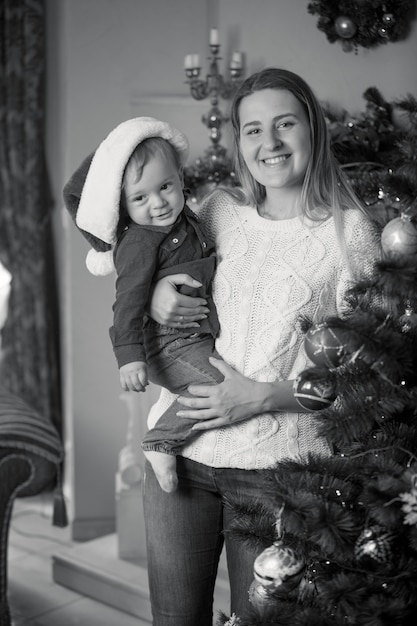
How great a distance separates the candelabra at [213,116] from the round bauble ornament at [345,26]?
1.73 feet

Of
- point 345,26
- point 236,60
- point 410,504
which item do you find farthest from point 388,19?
point 410,504

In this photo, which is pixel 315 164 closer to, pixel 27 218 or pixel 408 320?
pixel 408 320

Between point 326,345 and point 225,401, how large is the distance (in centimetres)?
30

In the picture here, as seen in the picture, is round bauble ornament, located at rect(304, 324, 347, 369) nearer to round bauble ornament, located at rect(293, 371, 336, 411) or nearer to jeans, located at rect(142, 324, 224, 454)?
round bauble ornament, located at rect(293, 371, 336, 411)

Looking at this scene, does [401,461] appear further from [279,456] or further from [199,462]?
[199,462]


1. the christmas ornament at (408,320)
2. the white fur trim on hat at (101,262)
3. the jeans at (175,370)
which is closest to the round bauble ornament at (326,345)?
the christmas ornament at (408,320)

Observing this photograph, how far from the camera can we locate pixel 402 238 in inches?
47.6

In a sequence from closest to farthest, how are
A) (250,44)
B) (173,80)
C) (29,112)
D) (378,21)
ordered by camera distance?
(378,21) → (250,44) → (173,80) → (29,112)

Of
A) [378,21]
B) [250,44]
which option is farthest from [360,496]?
[250,44]

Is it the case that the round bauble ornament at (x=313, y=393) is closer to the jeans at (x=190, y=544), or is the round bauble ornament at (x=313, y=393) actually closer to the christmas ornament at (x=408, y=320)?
the christmas ornament at (x=408, y=320)

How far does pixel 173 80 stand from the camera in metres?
3.24

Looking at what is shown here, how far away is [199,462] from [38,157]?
2.58m

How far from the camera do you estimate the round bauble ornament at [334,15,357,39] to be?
240cm

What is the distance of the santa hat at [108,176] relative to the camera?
1532mm
